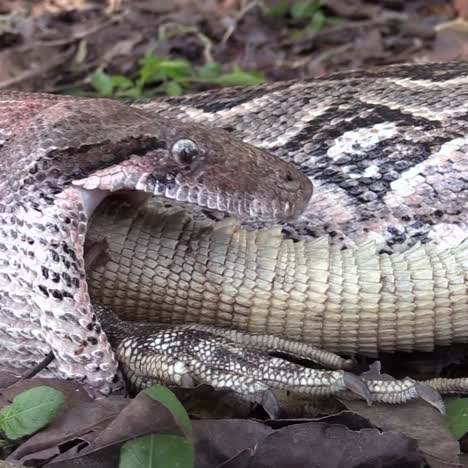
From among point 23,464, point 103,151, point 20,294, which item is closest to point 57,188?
point 103,151

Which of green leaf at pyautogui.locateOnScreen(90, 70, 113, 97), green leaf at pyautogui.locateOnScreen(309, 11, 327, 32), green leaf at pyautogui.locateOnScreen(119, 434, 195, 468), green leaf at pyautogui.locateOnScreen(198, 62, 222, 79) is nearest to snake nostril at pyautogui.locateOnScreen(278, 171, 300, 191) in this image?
green leaf at pyautogui.locateOnScreen(119, 434, 195, 468)

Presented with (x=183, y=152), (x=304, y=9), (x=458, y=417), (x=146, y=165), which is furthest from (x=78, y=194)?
(x=304, y=9)

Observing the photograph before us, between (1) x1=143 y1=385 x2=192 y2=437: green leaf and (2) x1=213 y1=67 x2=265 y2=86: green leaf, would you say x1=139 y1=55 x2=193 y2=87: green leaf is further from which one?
(1) x1=143 y1=385 x2=192 y2=437: green leaf

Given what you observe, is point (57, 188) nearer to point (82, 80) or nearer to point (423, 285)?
point (423, 285)

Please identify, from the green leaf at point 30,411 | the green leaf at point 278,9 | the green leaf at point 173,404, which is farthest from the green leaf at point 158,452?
the green leaf at point 278,9

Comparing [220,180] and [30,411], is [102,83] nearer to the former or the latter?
[220,180]
